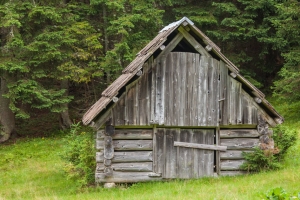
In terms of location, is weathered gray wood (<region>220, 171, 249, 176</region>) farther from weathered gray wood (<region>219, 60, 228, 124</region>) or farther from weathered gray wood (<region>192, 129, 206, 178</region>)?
weathered gray wood (<region>219, 60, 228, 124</region>)

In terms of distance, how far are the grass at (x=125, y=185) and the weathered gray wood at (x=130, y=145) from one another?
1.14 m

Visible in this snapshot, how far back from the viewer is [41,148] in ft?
70.6

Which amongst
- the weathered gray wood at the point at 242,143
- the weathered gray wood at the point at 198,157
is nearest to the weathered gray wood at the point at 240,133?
the weathered gray wood at the point at 242,143

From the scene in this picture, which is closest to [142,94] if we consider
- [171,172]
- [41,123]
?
[171,172]

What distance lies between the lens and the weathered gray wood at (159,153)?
1336 cm

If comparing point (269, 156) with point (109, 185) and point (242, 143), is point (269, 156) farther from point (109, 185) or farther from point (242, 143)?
point (109, 185)

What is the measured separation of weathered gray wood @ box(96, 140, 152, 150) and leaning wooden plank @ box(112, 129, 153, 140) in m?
0.13

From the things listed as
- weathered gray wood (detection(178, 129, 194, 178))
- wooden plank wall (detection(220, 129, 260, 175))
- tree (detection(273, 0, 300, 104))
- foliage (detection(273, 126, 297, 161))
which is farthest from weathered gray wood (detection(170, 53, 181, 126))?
tree (detection(273, 0, 300, 104))

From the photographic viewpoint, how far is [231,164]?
13.8 metres

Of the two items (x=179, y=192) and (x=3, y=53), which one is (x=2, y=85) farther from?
(x=179, y=192)

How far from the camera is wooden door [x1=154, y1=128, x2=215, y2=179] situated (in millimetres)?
13391

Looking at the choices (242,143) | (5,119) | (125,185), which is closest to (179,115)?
(242,143)

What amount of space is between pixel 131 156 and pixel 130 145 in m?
0.35

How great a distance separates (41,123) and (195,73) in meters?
16.0
